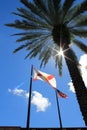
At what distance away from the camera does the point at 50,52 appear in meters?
29.9

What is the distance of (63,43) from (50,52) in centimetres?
431

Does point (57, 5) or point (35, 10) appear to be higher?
point (35, 10)

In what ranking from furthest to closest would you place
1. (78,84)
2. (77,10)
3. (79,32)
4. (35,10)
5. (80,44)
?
(80,44) < (79,32) < (35,10) < (77,10) < (78,84)

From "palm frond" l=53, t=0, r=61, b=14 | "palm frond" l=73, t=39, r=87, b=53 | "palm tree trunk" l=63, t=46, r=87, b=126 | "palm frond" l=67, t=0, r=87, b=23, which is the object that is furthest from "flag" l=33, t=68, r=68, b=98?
"palm frond" l=73, t=39, r=87, b=53

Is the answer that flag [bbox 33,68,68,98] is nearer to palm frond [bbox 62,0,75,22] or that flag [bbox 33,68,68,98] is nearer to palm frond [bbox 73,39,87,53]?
palm frond [bbox 62,0,75,22]

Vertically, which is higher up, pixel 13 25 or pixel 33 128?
pixel 13 25

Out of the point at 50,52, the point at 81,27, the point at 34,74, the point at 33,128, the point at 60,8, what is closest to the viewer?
the point at 34,74

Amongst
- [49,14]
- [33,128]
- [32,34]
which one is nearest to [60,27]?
[49,14]

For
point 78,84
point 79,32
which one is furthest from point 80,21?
point 78,84

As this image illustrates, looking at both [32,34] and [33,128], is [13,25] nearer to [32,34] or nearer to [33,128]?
[32,34]

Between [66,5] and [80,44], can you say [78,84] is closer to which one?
[80,44]

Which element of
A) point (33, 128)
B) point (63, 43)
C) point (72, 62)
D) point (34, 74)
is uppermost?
point (63, 43)

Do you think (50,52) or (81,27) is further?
(50,52)

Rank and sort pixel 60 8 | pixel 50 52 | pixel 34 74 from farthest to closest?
1. pixel 50 52
2. pixel 60 8
3. pixel 34 74
